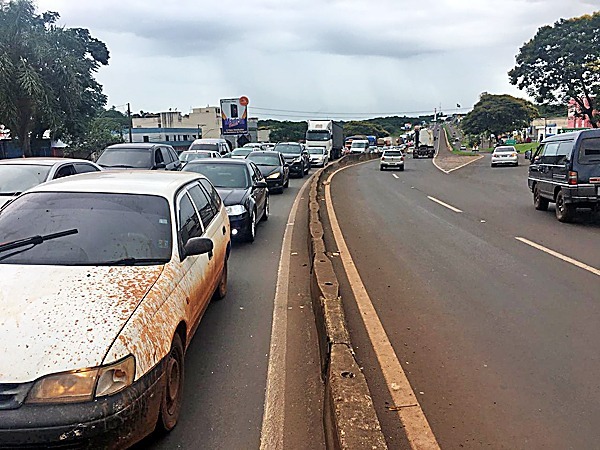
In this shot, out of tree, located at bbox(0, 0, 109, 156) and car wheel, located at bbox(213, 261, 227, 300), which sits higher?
tree, located at bbox(0, 0, 109, 156)

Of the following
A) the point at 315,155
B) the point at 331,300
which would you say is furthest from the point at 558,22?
the point at 331,300

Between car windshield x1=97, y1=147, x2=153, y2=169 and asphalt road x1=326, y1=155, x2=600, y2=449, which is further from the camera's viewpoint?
car windshield x1=97, y1=147, x2=153, y2=169

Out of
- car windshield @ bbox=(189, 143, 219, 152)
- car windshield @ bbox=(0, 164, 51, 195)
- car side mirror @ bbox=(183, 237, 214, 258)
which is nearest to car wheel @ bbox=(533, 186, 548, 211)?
car windshield @ bbox=(0, 164, 51, 195)

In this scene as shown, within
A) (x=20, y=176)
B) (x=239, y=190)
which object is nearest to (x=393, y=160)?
→ (x=239, y=190)

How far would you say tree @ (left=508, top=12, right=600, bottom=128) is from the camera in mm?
45969

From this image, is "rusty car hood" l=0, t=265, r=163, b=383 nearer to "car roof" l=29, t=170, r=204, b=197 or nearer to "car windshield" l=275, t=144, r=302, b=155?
"car roof" l=29, t=170, r=204, b=197

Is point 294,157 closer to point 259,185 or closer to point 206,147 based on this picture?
point 206,147

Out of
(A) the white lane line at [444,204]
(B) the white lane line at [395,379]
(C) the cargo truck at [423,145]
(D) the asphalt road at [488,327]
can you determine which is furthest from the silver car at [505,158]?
(B) the white lane line at [395,379]

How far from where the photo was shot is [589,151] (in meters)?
13.1

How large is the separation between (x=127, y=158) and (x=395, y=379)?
13.4 metres

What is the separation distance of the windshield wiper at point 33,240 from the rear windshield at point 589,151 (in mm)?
11582

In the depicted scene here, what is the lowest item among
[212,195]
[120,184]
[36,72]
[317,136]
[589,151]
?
[317,136]

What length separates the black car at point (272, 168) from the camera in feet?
69.1

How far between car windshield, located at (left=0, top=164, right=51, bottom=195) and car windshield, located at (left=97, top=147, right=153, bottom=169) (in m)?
6.20
